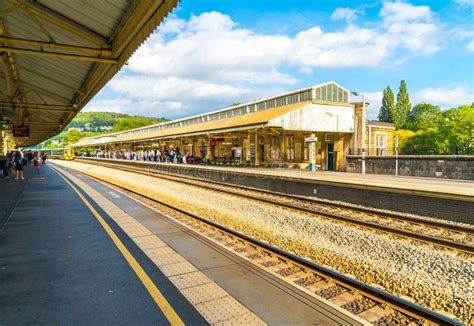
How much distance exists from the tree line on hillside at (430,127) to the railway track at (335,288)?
17684 millimetres

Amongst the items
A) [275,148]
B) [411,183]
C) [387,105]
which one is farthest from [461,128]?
[387,105]

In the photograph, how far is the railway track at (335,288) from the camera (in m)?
3.77

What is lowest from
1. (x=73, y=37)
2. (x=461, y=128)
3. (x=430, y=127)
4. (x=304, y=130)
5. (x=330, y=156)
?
(x=330, y=156)

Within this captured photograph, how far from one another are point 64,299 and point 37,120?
77.7ft

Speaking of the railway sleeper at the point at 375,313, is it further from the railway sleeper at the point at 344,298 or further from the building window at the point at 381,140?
the building window at the point at 381,140

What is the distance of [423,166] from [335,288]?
55.9ft

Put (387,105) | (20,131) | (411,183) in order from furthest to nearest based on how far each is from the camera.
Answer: (387,105) < (20,131) < (411,183)

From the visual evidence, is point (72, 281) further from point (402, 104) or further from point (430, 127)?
point (402, 104)


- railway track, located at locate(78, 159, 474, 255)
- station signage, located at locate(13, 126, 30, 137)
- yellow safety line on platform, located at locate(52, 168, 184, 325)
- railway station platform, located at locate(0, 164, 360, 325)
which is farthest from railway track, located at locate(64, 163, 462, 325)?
station signage, located at locate(13, 126, 30, 137)

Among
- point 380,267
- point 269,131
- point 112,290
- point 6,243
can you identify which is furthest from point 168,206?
point 269,131

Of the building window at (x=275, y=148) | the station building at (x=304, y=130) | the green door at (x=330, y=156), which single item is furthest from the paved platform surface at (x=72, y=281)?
A: the green door at (x=330, y=156)

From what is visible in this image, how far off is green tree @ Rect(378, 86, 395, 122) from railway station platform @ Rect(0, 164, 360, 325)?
3647 inches

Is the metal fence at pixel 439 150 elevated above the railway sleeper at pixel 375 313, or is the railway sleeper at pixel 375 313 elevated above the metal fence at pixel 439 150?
the metal fence at pixel 439 150

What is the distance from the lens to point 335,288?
182 inches
